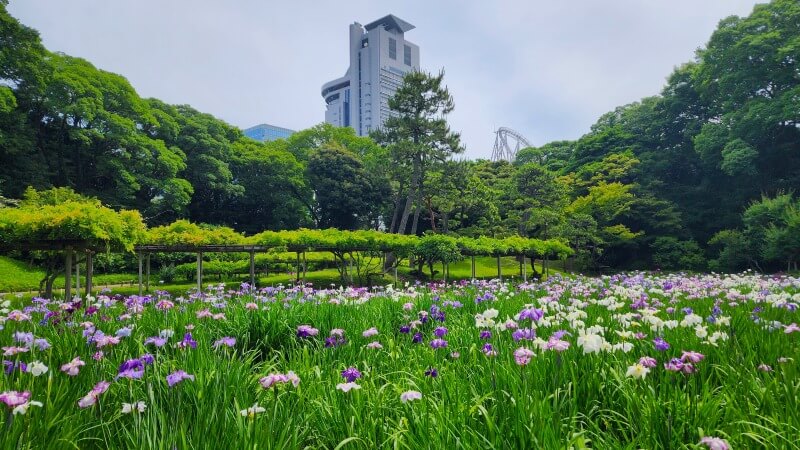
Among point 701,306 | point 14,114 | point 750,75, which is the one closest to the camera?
point 701,306

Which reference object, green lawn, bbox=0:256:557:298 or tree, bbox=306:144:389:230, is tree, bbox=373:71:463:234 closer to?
green lawn, bbox=0:256:557:298

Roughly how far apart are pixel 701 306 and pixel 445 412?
178 inches

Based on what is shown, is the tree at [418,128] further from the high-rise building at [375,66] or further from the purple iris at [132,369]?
the high-rise building at [375,66]

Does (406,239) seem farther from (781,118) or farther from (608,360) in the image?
(781,118)

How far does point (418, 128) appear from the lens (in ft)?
87.8

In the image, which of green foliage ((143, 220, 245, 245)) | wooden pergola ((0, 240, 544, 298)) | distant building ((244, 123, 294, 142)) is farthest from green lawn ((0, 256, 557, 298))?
distant building ((244, 123, 294, 142))

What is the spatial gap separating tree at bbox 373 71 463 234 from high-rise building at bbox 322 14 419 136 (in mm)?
67247

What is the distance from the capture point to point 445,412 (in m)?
2.10

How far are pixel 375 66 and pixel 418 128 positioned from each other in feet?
253

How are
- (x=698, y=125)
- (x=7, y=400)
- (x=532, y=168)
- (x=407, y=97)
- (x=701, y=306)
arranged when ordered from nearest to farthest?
(x=7, y=400) → (x=701, y=306) → (x=407, y=97) → (x=532, y=168) → (x=698, y=125)

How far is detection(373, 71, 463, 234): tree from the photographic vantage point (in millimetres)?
26500

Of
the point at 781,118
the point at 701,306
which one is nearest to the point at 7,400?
the point at 701,306

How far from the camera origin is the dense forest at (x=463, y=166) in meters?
24.7

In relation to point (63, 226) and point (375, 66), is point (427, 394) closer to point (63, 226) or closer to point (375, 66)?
point (63, 226)
